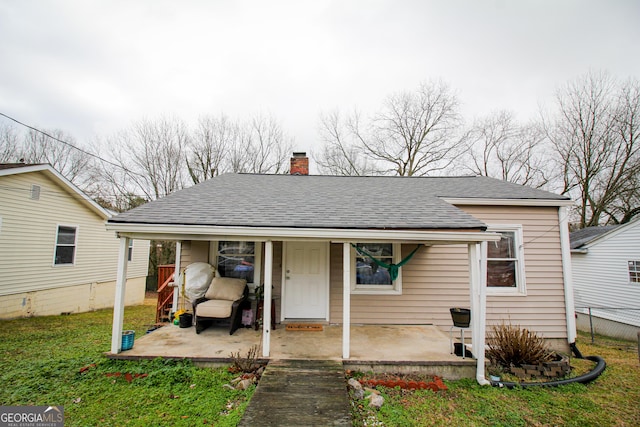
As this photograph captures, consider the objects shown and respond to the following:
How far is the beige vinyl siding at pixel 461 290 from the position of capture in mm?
6273

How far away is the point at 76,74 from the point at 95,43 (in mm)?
2260

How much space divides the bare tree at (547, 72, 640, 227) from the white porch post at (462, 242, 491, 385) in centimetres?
1799

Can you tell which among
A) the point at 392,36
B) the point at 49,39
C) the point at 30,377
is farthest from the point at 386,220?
the point at 49,39

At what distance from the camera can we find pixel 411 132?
59.4 feet

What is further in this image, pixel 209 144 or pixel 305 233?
pixel 209 144

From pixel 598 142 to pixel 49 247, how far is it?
26.6m

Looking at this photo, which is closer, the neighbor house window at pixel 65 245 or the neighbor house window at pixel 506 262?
the neighbor house window at pixel 506 262

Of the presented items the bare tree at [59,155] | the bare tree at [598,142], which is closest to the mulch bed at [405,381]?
the bare tree at [598,142]

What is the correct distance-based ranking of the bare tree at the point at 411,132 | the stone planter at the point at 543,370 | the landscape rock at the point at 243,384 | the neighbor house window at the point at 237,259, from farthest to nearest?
the bare tree at the point at 411,132 < the neighbor house window at the point at 237,259 < the stone planter at the point at 543,370 < the landscape rock at the point at 243,384

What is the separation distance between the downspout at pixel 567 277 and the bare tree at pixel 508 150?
13016 millimetres

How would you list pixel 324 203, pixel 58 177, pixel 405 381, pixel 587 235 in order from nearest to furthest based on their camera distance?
1. pixel 405 381
2. pixel 324 203
3. pixel 58 177
4. pixel 587 235

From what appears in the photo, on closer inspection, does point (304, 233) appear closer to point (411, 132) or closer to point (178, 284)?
point (178, 284)
